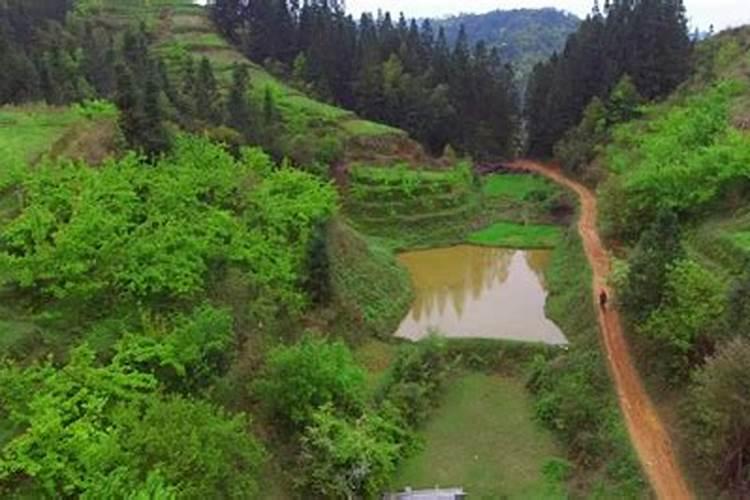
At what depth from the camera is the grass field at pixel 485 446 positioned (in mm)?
23172

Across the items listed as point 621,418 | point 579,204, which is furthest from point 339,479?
point 579,204

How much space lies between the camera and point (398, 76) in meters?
66.8

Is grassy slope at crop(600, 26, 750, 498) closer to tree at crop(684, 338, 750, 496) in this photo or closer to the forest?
the forest

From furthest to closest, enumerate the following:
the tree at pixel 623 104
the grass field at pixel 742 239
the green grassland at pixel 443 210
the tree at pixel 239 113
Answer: the tree at pixel 623 104
the green grassland at pixel 443 210
the tree at pixel 239 113
the grass field at pixel 742 239

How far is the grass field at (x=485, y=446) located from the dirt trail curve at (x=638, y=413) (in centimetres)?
250

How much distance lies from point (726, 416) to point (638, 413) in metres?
5.52

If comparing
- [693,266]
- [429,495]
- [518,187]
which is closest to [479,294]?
[693,266]

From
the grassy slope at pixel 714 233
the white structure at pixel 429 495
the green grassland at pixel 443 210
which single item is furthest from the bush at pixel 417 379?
the green grassland at pixel 443 210

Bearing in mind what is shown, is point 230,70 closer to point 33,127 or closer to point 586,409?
point 33,127

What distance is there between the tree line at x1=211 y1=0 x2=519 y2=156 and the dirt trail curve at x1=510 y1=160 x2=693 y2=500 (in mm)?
30266

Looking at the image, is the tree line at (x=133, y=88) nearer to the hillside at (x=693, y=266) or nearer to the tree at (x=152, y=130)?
the tree at (x=152, y=130)

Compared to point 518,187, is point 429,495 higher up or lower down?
higher up

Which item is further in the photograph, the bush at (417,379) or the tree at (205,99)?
the tree at (205,99)

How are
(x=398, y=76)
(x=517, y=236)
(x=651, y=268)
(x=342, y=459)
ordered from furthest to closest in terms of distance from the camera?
(x=398, y=76) < (x=517, y=236) < (x=651, y=268) < (x=342, y=459)
